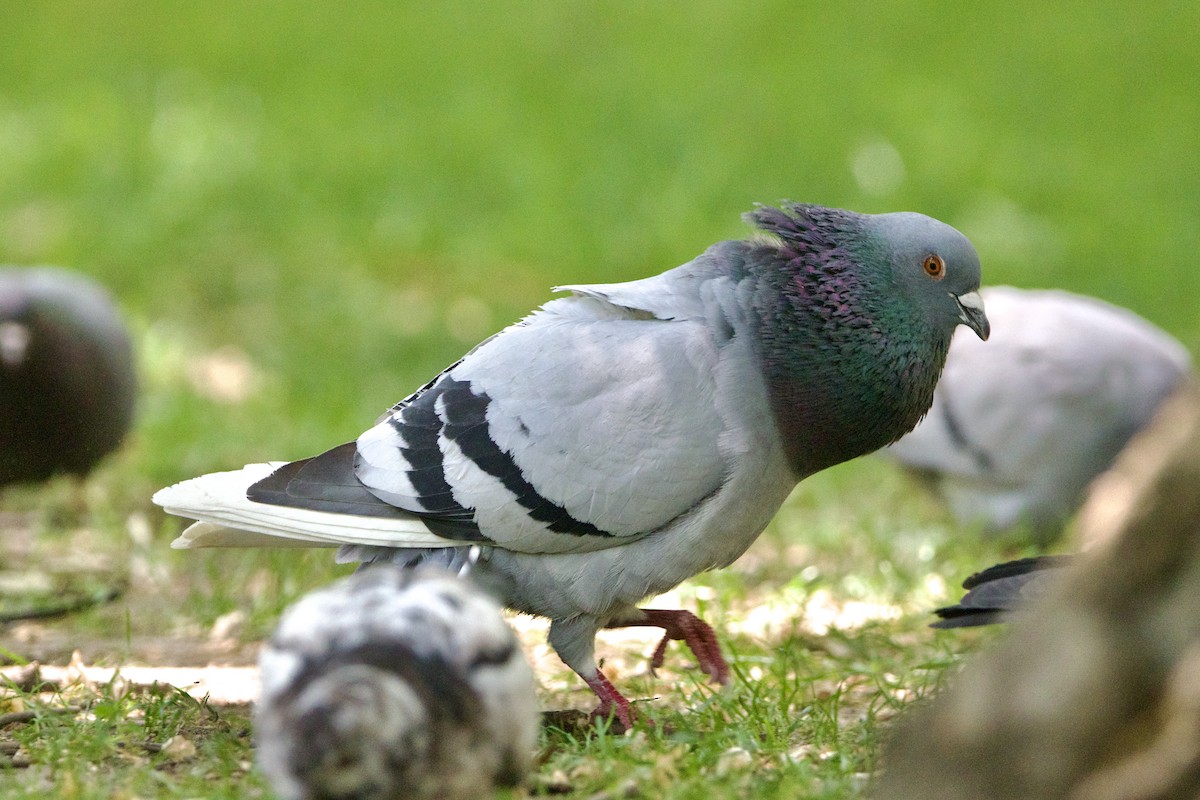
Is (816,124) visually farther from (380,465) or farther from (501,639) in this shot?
(501,639)

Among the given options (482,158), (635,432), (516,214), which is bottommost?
(516,214)

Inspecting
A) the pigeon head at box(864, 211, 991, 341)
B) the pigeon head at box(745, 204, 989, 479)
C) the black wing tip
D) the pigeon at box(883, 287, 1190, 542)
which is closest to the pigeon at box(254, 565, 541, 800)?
the pigeon head at box(745, 204, 989, 479)

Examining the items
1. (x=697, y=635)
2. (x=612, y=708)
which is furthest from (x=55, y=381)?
(x=612, y=708)

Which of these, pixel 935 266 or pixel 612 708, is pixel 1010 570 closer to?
pixel 935 266

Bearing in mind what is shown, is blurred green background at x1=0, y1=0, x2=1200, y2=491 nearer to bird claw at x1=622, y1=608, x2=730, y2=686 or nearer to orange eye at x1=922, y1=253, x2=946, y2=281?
bird claw at x1=622, y1=608, x2=730, y2=686

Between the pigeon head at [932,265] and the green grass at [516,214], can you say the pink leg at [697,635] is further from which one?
the pigeon head at [932,265]

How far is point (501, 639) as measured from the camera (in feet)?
7.79

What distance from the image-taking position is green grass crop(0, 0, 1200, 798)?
11.3 feet

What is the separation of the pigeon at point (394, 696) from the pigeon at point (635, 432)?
70 centimetres

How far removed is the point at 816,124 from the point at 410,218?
305 centimetres

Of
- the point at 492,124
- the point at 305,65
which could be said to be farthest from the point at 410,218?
the point at 305,65

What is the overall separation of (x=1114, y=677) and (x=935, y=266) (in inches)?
65.0

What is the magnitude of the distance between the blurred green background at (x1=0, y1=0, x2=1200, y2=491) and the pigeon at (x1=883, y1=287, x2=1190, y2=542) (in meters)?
2.21

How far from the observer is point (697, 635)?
11.3 ft
